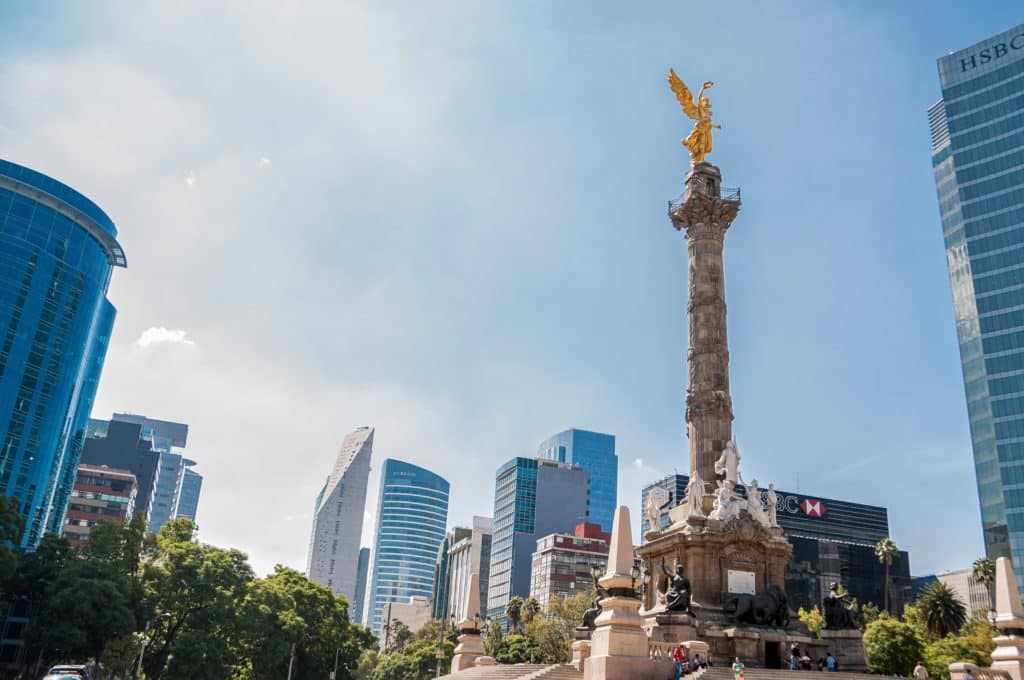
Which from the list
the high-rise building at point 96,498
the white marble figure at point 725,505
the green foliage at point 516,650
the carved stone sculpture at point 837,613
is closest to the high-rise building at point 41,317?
the high-rise building at point 96,498

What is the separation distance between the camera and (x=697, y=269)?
130 ft

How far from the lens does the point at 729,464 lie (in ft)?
113

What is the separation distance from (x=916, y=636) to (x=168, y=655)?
4871 centimetres

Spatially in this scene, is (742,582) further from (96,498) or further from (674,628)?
(96,498)

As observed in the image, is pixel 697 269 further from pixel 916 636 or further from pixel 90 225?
pixel 90 225

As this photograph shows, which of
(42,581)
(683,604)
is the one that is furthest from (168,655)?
(683,604)

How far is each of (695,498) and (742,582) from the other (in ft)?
12.2

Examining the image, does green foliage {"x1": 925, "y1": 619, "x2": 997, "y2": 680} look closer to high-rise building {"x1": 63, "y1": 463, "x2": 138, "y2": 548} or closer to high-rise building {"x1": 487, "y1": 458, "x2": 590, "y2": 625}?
high-rise building {"x1": 487, "y1": 458, "x2": 590, "y2": 625}

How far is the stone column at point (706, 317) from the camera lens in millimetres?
36188

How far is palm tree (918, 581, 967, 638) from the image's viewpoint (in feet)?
228

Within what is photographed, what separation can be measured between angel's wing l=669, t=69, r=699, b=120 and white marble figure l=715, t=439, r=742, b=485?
18.3 meters

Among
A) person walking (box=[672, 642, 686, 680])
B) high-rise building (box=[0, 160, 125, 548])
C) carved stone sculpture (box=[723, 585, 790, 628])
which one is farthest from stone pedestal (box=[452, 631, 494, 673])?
high-rise building (box=[0, 160, 125, 548])

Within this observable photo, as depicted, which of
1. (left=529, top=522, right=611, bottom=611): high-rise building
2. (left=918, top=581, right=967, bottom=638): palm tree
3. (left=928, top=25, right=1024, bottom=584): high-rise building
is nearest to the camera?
(left=918, top=581, right=967, bottom=638): palm tree

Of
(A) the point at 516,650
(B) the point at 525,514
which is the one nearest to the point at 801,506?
(B) the point at 525,514
